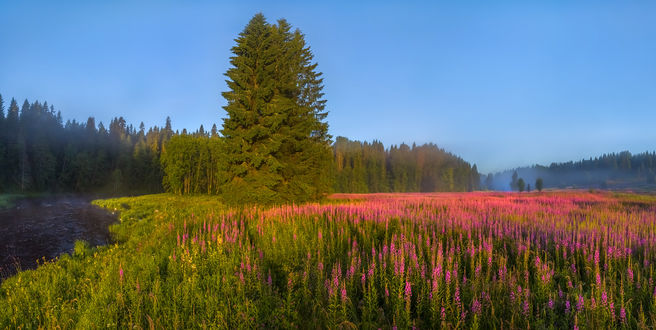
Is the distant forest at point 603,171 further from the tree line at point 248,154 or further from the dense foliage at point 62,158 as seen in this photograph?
the dense foliage at point 62,158

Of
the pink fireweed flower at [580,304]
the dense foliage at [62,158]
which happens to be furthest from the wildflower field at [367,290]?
the dense foliage at [62,158]

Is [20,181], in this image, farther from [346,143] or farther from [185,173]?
[346,143]

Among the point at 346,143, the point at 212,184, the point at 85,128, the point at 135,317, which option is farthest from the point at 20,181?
the point at 346,143

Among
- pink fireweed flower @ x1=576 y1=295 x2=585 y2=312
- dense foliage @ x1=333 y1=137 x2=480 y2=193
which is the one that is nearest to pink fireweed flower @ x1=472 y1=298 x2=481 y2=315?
pink fireweed flower @ x1=576 y1=295 x2=585 y2=312

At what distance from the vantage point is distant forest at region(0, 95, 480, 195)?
62969 millimetres

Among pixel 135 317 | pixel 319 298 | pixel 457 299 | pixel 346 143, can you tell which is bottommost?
pixel 135 317

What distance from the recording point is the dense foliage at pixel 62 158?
64562mm

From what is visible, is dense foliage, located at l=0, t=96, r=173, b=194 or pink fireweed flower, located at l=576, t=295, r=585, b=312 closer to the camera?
pink fireweed flower, located at l=576, t=295, r=585, b=312

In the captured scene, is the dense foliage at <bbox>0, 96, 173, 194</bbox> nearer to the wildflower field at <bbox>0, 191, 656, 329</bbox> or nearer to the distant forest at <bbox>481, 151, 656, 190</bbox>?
the wildflower field at <bbox>0, 191, 656, 329</bbox>

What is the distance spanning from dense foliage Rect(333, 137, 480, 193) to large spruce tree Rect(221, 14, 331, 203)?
59174mm

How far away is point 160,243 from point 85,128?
147849 millimetres

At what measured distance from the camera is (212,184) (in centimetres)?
6656

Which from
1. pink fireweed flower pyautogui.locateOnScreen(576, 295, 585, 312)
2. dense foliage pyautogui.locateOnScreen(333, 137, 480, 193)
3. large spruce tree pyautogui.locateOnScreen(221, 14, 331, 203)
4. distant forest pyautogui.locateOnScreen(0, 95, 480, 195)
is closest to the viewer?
pink fireweed flower pyautogui.locateOnScreen(576, 295, 585, 312)

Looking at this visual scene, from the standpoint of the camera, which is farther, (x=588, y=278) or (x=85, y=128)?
(x=85, y=128)
